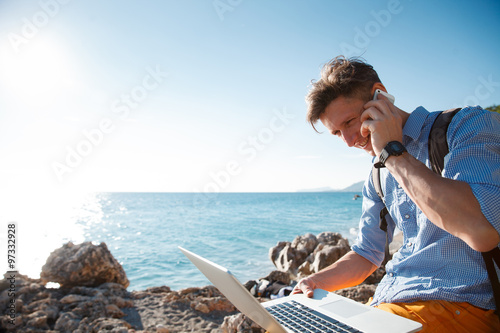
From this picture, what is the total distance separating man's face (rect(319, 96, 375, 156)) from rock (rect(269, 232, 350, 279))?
6.08 m

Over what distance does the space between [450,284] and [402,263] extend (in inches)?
11.5

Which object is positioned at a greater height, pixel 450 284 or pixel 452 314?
pixel 450 284

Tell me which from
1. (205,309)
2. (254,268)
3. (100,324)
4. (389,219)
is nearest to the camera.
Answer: (389,219)

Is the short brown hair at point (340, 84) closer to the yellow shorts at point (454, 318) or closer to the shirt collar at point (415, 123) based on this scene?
the shirt collar at point (415, 123)

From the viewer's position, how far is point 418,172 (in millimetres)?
1409

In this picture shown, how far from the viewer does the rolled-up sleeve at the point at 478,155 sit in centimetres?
129

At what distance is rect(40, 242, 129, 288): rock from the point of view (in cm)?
481

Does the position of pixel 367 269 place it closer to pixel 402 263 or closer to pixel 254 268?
pixel 402 263

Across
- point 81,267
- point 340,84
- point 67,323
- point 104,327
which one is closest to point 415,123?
point 340,84

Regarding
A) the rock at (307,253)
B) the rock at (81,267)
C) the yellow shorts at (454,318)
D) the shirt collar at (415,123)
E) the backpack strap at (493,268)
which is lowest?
the rock at (307,253)

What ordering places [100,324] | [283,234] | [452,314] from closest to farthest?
[452,314]
[100,324]
[283,234]

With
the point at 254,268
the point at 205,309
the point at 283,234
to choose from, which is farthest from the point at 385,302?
the point at 283,234

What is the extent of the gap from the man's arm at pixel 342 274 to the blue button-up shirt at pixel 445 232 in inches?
11.7

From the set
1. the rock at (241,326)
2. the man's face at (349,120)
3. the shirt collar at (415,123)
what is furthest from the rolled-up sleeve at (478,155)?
the rock at (241,326)
